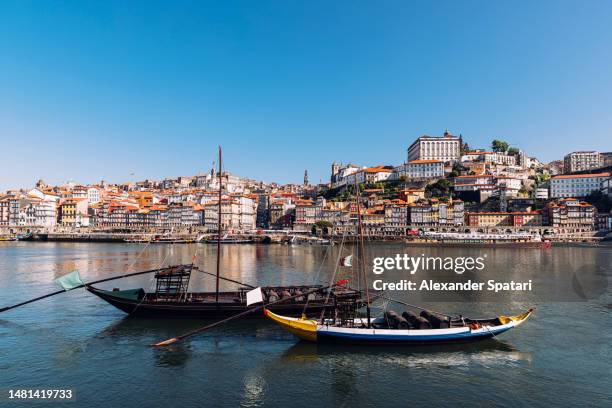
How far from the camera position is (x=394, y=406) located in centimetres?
1332

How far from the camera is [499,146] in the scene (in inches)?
5753

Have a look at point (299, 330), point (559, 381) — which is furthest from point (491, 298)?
point (299, 330)

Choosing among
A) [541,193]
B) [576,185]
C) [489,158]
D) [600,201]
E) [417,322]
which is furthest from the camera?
[489,158]

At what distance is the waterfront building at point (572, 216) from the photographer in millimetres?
103375

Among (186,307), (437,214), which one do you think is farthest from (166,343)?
(437,214)

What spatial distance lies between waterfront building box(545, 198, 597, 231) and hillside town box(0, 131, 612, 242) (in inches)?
9.3

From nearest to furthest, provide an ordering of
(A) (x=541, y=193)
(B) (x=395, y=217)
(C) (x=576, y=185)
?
(B) (x=395, y=217)
(C) (x=576, y=185)
(A) (x=541, y=193)

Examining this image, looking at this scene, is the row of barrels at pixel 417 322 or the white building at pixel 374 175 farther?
the white building at pixel 374 175

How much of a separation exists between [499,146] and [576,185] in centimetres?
3339

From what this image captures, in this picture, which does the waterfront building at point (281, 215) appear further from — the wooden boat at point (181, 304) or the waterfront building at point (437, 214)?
the wooden boat at point (181, 304)

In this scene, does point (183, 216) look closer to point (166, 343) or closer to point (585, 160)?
point (166, 343)

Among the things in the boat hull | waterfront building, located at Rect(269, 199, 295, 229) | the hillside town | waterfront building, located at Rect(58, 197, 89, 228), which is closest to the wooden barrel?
the boat hull

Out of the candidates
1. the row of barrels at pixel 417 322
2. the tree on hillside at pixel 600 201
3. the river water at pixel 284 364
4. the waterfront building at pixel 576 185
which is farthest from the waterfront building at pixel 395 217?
the row of barrels at pixel 417 322

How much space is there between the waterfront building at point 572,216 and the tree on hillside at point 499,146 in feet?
144
